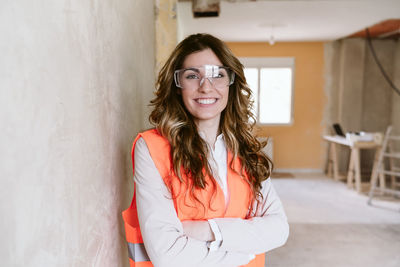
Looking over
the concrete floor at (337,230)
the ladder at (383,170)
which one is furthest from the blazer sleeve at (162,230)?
the ladder at (383,170)

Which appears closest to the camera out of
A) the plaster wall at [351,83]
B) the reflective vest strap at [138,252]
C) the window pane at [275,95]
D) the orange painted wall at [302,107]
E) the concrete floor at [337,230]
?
the reflective vest strap at [138,252]

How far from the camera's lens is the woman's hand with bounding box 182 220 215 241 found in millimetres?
1019

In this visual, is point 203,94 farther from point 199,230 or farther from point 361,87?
point 361,87

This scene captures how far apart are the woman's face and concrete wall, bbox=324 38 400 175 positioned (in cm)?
601

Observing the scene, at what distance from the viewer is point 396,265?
8.95ft

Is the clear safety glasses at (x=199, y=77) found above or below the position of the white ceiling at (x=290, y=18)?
below

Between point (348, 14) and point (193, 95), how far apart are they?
4206mm

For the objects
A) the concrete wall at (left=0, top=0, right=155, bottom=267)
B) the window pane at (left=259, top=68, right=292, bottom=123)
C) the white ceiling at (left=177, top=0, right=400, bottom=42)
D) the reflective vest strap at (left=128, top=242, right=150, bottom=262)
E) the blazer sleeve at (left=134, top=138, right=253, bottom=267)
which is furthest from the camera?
the window pane at (left=259, top=68, right=292, bottom=123)

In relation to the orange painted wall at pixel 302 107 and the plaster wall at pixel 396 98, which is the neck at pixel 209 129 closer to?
the orange painted wall at pixel 302 107

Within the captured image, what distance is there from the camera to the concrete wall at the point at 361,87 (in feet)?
20.3

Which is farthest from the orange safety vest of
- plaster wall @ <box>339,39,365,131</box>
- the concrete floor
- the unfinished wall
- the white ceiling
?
plaster wall @ <box>339,39,365,131</box>

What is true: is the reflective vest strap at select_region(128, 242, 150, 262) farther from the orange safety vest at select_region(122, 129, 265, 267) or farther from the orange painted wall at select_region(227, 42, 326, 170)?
the orange painted wall at select_region(227, 42, 326, 170)

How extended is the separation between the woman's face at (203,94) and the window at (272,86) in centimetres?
543

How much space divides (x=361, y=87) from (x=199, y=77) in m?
6.24
